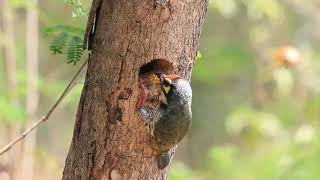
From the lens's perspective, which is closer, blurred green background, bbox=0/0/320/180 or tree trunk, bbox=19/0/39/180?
tree trunk, bbox=19/0/39/180

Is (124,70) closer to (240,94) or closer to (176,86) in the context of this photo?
(176,86)

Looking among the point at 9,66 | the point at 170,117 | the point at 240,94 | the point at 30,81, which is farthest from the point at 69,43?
the point at 240,94

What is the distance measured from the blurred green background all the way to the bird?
147 centimetres

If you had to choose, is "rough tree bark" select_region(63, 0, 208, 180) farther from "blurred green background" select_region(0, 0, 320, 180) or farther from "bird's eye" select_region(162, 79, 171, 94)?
"blurred green background" select_region(0, 0, 320, 180)

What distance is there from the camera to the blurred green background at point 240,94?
4.21 m

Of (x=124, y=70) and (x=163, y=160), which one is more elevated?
(x=124, y=70)

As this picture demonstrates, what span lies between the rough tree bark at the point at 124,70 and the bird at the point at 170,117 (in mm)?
26

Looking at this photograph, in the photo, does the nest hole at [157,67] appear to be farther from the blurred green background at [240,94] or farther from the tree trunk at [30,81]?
the tree trunk at [30,81]

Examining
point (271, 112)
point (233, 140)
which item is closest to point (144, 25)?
point (271, 112)

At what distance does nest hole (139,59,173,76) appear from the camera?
1727 millimetres

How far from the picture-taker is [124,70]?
1.70m

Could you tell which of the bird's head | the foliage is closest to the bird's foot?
the bird's head

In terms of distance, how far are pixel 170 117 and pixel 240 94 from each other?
17.6 feet

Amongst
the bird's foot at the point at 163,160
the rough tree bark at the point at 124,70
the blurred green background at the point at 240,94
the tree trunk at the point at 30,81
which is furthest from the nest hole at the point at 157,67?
the tree trunk at the point at 30,81
